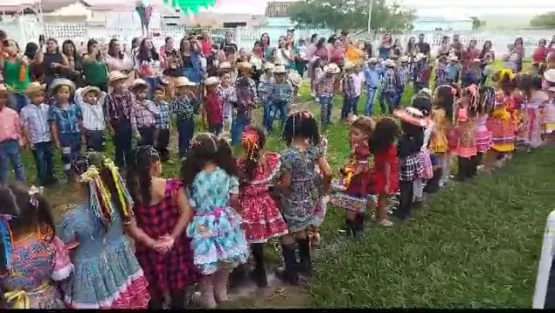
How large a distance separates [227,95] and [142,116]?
0.63 metres

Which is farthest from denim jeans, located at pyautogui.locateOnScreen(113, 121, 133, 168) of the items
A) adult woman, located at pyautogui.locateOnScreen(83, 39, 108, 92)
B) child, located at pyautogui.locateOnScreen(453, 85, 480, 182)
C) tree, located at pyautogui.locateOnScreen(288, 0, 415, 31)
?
child, located at pyautogui.locateOnScreen(453, 85, 480, 182)

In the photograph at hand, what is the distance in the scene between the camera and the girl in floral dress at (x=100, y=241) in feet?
5.38

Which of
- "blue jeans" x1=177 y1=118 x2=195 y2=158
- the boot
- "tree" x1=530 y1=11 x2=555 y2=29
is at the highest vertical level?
"tree" x1=530 y1=11 x2=555 y2=29

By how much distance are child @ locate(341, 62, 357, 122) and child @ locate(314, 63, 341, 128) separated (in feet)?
0.28

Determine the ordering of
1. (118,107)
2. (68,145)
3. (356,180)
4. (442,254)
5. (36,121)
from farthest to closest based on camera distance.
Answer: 1. (118,107)
2. (68,145)
3. (36,121)
4. (356,180)
5. (442,254)

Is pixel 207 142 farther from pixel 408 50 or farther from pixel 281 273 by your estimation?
pixel 408 50

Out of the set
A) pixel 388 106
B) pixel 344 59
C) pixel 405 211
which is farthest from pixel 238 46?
pixel 405 211

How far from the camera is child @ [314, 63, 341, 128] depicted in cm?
369

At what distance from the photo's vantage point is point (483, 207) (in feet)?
9.40

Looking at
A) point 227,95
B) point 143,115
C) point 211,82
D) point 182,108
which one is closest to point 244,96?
point 227,95

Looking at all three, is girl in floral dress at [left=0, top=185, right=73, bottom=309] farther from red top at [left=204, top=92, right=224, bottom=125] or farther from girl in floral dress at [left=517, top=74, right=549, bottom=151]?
girl in floral dress at [left=517, top=74, right=549, bottom=151]

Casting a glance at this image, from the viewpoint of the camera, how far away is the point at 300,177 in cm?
213

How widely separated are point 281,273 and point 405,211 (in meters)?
0.85

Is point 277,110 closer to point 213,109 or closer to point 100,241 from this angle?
point 213,109
